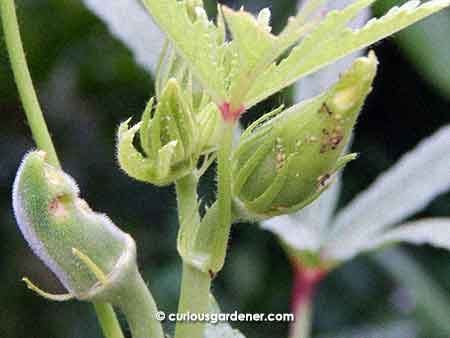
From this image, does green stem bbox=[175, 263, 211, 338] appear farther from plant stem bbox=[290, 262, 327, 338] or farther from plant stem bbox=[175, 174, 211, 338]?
plant stem bbox=[290, 262, 327, 338]

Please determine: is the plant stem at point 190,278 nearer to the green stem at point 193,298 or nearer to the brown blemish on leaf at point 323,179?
the green stem at point 193,298

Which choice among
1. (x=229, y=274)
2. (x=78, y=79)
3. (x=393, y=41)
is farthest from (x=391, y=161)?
(x=78, y=79)

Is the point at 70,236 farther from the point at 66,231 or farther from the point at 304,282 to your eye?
the point at 304,282

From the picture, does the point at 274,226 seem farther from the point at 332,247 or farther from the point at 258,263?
the point at 258,263

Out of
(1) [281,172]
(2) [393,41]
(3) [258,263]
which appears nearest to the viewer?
(1) [281,172]

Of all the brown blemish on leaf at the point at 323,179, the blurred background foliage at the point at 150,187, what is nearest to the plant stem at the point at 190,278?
the brown blemish on leaf at the point at 323,179

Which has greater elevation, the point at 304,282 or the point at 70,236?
the point at 70,236

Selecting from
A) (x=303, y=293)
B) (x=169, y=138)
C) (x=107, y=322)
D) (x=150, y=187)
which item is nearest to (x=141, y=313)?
(x=107, y=322)
